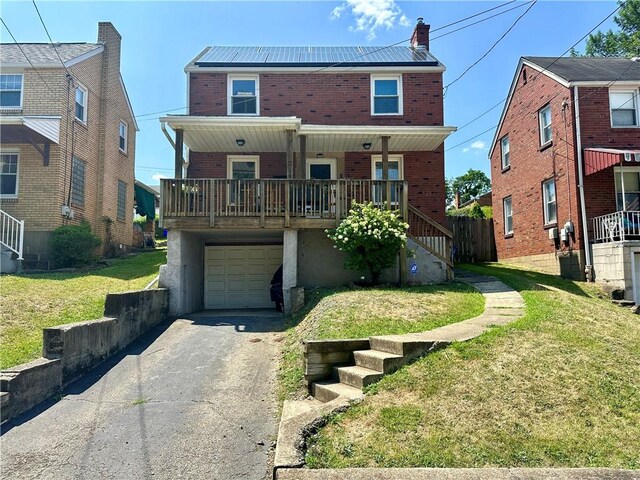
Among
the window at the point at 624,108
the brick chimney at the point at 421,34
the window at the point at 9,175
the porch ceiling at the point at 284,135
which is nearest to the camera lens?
the porch ceiling at the point at 284,135

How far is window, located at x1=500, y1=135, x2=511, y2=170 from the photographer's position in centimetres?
1895

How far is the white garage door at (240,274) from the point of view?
13344 millimetres

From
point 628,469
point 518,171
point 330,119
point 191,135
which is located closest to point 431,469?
→ point 628,469

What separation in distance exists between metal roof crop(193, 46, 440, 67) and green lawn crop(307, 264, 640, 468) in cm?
1181

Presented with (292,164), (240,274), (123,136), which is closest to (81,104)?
(123,136)

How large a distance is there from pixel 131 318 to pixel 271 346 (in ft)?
9.08

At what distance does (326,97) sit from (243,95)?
2.84 m

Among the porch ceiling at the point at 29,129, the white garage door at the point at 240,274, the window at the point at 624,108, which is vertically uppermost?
the window at the point at 624,108

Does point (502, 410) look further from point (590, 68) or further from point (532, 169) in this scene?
point (590, 68)

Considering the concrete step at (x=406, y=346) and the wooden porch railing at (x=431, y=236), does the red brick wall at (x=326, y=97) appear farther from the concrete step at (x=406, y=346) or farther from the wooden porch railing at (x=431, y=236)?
the concrete step at (x=406, y=346)

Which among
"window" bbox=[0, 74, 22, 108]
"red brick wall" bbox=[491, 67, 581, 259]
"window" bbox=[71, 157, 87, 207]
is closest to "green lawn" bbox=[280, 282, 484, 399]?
"red brick wall" bbox=[491, 67, 581, 259]

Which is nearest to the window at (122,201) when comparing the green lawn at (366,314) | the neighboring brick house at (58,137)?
the neighboring brick house at (58,137)

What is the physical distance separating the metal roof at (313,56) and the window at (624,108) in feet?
18.7

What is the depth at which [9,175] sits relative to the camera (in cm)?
1398
